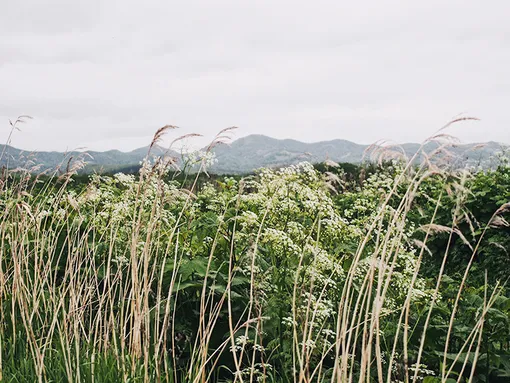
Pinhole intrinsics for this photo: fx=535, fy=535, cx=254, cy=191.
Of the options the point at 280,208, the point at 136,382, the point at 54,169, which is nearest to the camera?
the point at 136,382

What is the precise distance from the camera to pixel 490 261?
5898mm

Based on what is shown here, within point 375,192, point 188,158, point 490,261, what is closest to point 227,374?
point 375,192

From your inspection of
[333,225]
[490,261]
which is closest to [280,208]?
[333,225]

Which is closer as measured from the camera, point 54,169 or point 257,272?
point 257,272

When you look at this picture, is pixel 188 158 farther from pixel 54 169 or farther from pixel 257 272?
pixel 257 272

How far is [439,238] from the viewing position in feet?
22.1

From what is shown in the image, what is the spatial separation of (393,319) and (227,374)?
3.59 ft

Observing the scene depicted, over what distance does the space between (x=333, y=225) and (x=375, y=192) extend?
1.16 metres

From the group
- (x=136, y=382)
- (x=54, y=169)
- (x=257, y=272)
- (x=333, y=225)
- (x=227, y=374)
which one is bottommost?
(x=227, y=374)

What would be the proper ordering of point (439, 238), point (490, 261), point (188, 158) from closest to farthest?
point (188, 158) < point (490, 261) < point (439, 238)

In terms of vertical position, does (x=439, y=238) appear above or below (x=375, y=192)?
below

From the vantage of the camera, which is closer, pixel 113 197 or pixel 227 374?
pixel 227 374

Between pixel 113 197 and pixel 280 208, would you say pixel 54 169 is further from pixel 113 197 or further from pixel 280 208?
pixel 280 208

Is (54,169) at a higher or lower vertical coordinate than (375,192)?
higher
